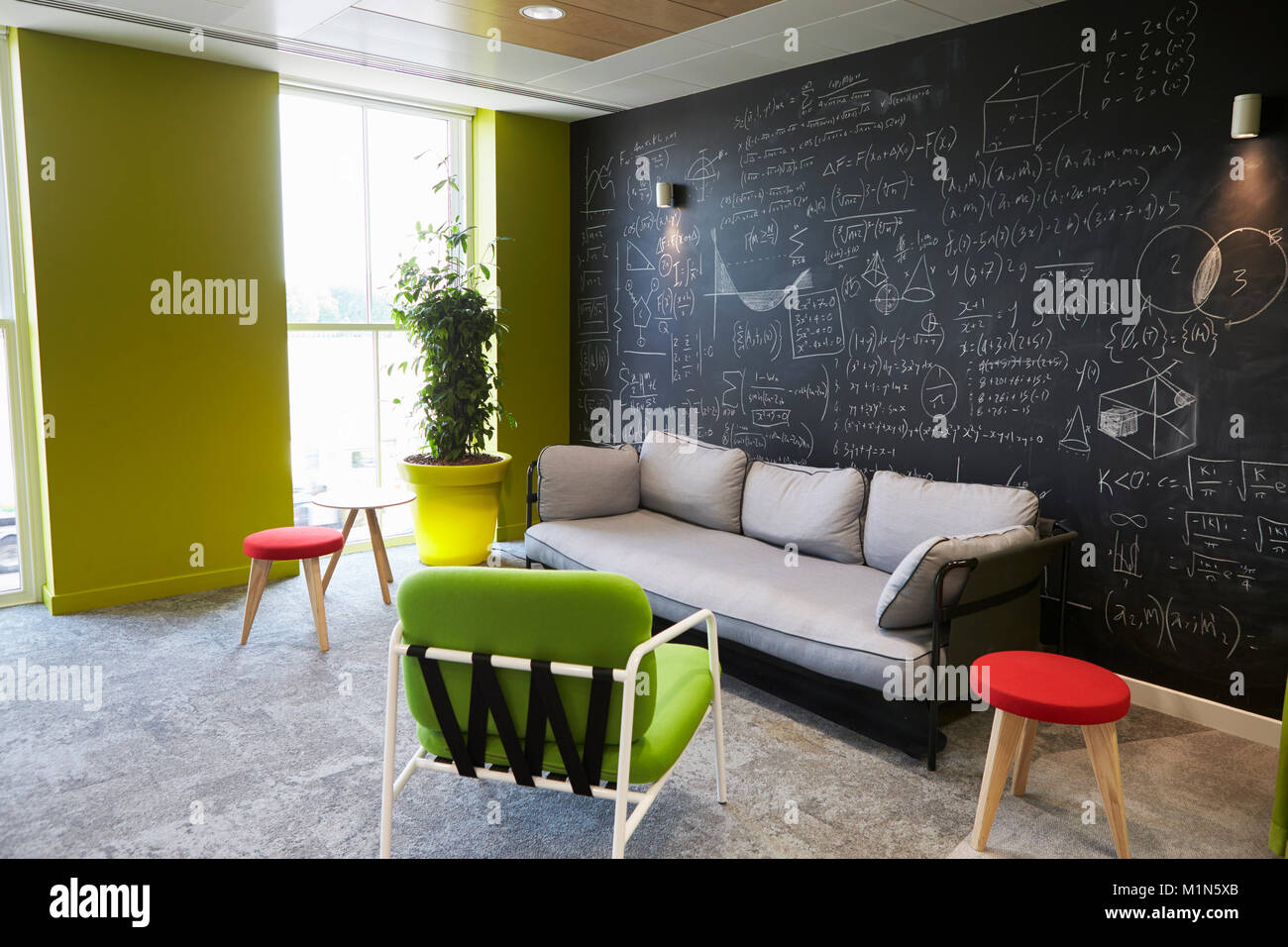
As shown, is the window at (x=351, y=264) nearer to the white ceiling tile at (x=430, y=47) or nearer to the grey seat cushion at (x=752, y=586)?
the white ceiling tile at (x=430, y=47)

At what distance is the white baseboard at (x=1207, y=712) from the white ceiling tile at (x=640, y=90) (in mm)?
3740

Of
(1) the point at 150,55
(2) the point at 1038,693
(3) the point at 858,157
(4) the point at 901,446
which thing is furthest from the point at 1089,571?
(1) the point at 150,55

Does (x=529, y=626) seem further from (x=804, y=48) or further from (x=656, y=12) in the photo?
(x=804, y=48)

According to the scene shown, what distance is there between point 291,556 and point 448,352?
5.65ft

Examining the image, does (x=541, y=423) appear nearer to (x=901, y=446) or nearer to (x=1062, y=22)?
(x=901, y=446)

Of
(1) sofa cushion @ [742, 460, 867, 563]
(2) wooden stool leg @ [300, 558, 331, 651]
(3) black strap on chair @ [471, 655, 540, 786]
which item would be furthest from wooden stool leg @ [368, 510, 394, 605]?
(3) black strap on chair @ [471, 655, 540, 786]

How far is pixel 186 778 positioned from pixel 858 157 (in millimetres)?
3823

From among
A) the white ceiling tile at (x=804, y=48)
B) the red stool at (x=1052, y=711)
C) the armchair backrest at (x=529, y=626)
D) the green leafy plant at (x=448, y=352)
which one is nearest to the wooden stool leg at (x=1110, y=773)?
the red stool at (x=1052, y=711)

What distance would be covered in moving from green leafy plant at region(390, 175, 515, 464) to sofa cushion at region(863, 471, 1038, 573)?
2.50 meters

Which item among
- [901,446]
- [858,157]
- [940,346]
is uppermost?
[858,157]

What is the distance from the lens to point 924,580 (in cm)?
312

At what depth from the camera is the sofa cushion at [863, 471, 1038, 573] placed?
3.60 meters

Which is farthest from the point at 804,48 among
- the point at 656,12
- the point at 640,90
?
the point at 640,90
